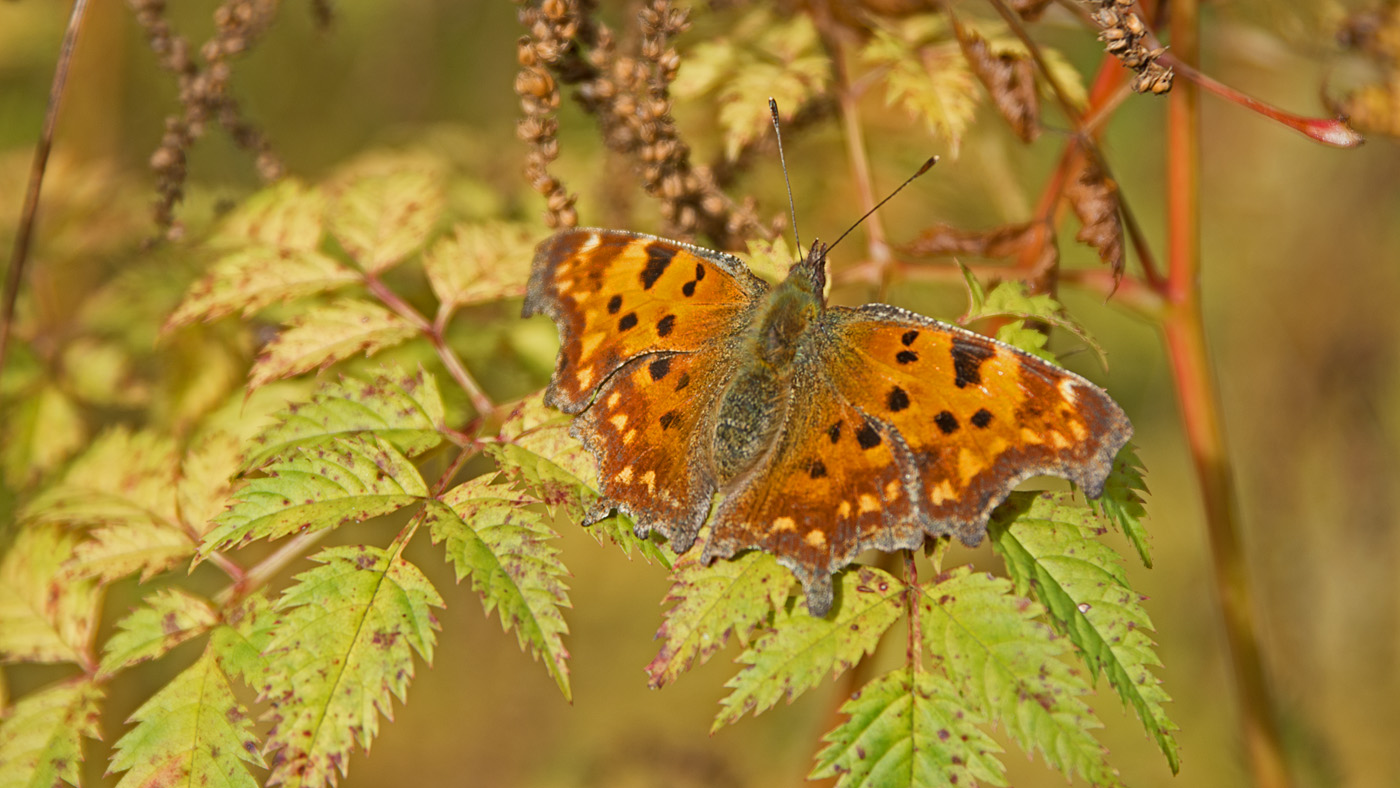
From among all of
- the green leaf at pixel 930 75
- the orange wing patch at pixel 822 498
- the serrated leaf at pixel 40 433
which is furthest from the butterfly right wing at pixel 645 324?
the serrated leaf at pixel 40 433

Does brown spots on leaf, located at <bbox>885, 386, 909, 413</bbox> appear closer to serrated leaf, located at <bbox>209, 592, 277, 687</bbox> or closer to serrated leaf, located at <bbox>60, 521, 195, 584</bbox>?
serrated leaf, located at <bbox>209, 592, 277, 687</bbox>

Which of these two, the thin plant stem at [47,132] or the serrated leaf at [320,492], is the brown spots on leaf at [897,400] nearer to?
the serrated leaf at [320,492]

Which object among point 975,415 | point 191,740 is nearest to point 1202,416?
point 975,415

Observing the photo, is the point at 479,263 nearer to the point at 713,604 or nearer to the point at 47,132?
the point at 47,132

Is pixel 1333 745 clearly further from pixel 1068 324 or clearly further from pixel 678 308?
pixel 678 308

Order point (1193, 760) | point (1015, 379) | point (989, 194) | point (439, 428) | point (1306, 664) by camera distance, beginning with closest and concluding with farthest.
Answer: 1. point (1015, 379)
2. point (439, 428)
3. point (989, 194)
4. point (1193, 760)
5. point (1306, 664)

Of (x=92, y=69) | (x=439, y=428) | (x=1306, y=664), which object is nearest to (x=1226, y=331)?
(x=1306, y=664)

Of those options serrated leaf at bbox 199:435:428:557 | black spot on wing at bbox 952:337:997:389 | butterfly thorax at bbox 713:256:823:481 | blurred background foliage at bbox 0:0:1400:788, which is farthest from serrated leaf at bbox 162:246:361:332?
black spot on wing at bbox 952:337:997:389
